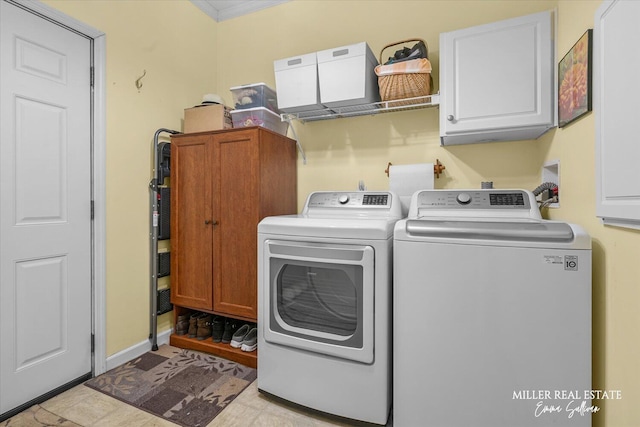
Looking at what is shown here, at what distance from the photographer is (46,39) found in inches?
70.4

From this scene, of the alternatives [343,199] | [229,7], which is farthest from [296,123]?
[229,7]

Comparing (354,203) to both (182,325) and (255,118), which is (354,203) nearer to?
(255,118)

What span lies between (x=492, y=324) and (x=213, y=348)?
1.92 meters

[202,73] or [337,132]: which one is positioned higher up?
[202,73]

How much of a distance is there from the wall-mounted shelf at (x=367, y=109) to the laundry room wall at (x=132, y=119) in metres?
1.03

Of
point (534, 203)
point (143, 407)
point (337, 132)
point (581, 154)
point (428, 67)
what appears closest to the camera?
point (581, 154)

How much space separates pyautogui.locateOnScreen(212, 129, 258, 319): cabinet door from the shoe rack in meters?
0.27

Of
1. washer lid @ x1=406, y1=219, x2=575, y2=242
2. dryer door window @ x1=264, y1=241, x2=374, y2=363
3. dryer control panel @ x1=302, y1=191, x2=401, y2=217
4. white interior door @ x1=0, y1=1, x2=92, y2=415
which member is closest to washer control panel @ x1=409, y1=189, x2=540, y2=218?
dryer control panel @ x1=302, y1=191, x2=401, y2=217

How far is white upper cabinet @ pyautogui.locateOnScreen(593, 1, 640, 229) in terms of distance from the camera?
0.92m

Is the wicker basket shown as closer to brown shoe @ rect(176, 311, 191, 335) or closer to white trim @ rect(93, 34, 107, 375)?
white trim @ rect(93, 34, 107, 375)

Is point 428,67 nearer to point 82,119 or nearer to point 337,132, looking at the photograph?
point 337,132

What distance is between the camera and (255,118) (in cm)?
231

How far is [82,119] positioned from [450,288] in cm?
240

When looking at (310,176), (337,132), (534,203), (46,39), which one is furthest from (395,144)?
(46,39)
